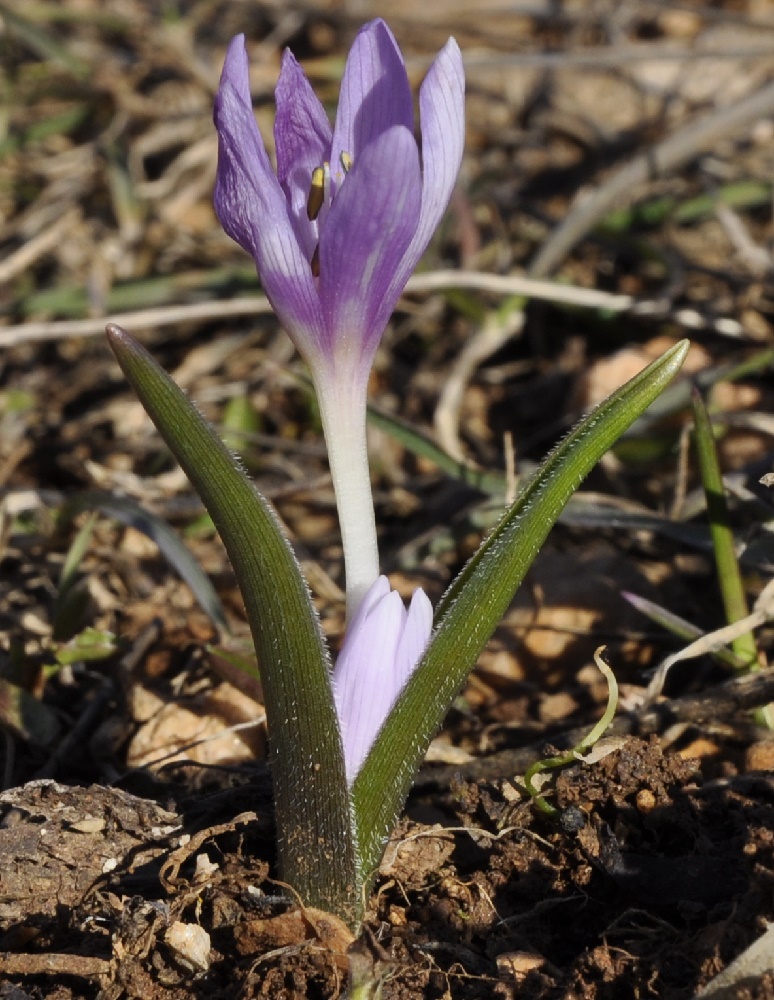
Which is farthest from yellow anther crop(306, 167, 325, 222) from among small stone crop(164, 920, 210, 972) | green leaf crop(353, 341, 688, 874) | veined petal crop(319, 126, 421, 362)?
small stone crop(164, 920, 210, 972)

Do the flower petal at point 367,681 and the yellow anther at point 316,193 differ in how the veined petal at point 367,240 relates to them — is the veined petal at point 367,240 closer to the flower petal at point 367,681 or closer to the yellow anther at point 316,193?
the yellow anther at point 316,193

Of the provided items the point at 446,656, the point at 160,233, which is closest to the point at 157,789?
the point at 446,656

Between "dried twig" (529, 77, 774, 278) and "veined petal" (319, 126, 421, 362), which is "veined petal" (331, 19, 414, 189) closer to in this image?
"veined petal" (319, 126, 421, 362)

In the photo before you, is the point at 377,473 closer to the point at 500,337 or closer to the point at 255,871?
the point at 500,337

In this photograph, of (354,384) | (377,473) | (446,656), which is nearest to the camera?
(446,656)

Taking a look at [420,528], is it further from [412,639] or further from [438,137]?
[438,137]

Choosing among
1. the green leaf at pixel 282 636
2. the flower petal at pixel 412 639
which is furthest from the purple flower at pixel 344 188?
the flower petal at pixel 412 639
